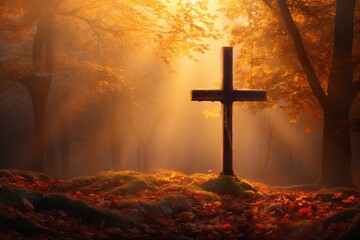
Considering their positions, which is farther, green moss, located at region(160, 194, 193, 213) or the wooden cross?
the wooden cross

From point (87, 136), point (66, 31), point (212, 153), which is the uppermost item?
point (66, 31)

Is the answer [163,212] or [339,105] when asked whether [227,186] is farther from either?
[339,105]

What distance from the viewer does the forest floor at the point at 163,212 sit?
7.01 metres

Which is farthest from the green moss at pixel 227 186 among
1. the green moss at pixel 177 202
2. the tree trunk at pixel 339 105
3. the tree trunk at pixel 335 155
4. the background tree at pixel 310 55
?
the tree trunk at pixel 335 155

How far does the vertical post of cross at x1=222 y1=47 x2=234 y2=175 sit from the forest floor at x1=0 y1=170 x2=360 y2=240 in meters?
1.13

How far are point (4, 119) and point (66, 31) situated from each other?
1982 cm

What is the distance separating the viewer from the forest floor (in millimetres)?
7014

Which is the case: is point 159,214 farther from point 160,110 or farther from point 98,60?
point 160,110

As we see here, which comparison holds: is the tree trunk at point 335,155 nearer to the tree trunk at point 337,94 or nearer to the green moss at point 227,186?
the tree trunk at point 337,94

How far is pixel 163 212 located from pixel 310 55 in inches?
370


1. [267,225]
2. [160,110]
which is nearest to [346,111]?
[267,225]

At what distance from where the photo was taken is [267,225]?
797cm

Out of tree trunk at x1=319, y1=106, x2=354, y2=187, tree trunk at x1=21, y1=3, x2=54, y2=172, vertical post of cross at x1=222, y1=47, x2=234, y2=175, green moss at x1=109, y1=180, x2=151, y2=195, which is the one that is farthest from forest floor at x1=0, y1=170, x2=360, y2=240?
tree trunk at x1=21, y1=3, x2=54, y2=172

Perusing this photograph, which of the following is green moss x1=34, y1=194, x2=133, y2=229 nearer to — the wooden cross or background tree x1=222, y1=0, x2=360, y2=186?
the wooden cross
